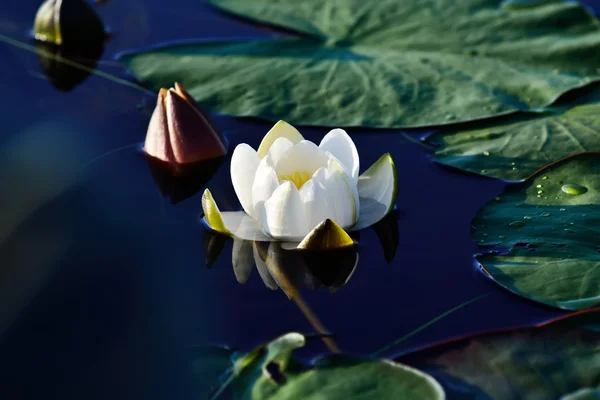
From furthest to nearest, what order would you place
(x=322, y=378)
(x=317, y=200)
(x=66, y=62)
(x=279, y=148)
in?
(x=66, y=62) → (x=279, y=148) → (x=317, y=200) → (x=322, y=378)

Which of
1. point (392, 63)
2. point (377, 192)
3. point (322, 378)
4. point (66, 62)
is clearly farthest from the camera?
point (66, 62)

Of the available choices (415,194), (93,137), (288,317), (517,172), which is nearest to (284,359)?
(288,317)

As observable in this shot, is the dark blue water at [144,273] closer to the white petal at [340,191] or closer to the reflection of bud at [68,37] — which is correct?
the white petal at [340,191]

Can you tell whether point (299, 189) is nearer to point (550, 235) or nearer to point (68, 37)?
point (550, 235)

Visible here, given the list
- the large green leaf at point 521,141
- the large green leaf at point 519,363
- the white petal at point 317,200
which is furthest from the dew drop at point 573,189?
the white petal at point 317,200

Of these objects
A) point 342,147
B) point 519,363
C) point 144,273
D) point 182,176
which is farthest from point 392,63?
point 519,363

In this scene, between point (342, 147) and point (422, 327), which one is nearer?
point (422, 327)

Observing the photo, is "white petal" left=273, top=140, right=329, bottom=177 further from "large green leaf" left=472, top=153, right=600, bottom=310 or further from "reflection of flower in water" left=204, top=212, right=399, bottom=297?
"large green leaf" left=472, top=153, right=600, bottom=310

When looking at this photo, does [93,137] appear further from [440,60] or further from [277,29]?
[440,60]
